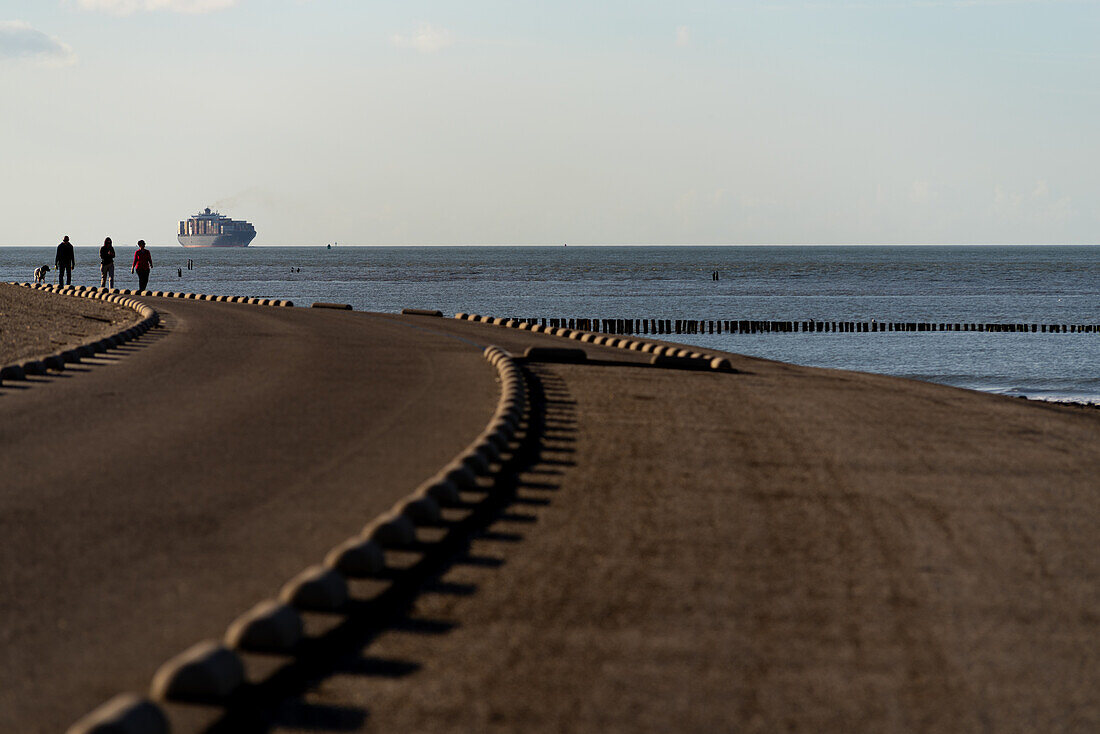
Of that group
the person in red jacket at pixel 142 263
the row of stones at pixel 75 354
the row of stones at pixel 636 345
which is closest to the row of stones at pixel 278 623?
the row of stones at pixel 75 354

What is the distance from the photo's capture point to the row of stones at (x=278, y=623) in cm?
425

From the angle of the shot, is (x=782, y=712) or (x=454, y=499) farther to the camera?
(x=454, y=499)

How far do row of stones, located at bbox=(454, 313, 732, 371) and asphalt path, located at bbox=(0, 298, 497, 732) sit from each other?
4.11m

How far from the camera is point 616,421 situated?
13.1m

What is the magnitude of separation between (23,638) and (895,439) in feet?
29.6

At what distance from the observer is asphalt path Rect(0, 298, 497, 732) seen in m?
5.53

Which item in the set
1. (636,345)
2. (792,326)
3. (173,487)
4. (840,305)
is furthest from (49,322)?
(840,305)

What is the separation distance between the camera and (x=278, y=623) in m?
5.30

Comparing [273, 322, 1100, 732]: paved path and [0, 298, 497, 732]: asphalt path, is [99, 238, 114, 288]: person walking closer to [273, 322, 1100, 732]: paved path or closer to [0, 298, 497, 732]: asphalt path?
[0, 298, 497, 732]: asphalt path

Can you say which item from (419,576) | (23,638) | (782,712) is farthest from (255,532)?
(782,712)

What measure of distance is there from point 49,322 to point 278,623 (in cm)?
2284

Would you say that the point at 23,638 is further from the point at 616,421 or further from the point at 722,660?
the point at 616,421

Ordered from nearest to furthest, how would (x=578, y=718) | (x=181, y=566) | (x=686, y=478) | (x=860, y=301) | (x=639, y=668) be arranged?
1. (x=578, y=718)
2. (x=639, y=668)
3. (x=181, y=566)
4. (x=686, y=478)
5. (x=860, y=301)

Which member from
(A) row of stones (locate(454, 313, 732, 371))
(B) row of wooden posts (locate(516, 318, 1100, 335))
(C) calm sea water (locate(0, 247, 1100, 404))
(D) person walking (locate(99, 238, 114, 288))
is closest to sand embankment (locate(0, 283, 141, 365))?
(D) person walking (locate(99, 238, 114, 288))
